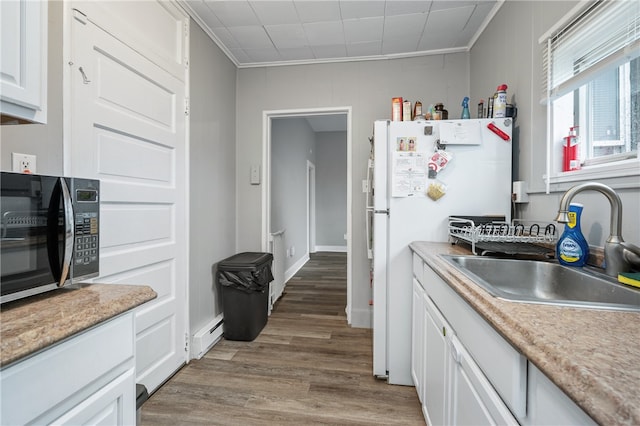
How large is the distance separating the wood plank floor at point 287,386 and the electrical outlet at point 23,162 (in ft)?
4.46

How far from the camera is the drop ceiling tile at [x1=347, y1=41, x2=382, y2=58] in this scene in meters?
2.50

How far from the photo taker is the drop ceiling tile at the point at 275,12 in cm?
201

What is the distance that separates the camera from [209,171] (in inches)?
93.7

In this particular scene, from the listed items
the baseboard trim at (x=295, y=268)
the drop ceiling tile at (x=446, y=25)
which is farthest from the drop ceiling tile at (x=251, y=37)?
the baseboard trim at (x=295, y=268)

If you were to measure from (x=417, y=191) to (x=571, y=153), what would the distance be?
74cm

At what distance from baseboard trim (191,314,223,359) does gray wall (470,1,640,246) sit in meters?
2.36

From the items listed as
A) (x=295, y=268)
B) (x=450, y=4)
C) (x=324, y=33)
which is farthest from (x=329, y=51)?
(x=295, y=268)

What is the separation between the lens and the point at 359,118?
8.96ft

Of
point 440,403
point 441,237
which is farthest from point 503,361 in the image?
point 441,237

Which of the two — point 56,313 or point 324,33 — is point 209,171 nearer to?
point 324,33

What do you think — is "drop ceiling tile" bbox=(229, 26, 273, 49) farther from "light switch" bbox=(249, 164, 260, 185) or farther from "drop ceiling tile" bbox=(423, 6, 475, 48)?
"drop ceiling tile" bbox=(423, 6, 475, 48)

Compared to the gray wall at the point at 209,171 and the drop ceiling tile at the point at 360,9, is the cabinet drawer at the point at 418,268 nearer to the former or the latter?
the gray wall at the point at 209,171

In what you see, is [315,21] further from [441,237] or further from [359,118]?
[441,237]

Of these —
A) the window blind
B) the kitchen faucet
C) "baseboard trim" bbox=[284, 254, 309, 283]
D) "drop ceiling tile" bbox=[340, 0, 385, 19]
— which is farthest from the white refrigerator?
"baseboard trim" bbox=[284, 254, 309, 283]
